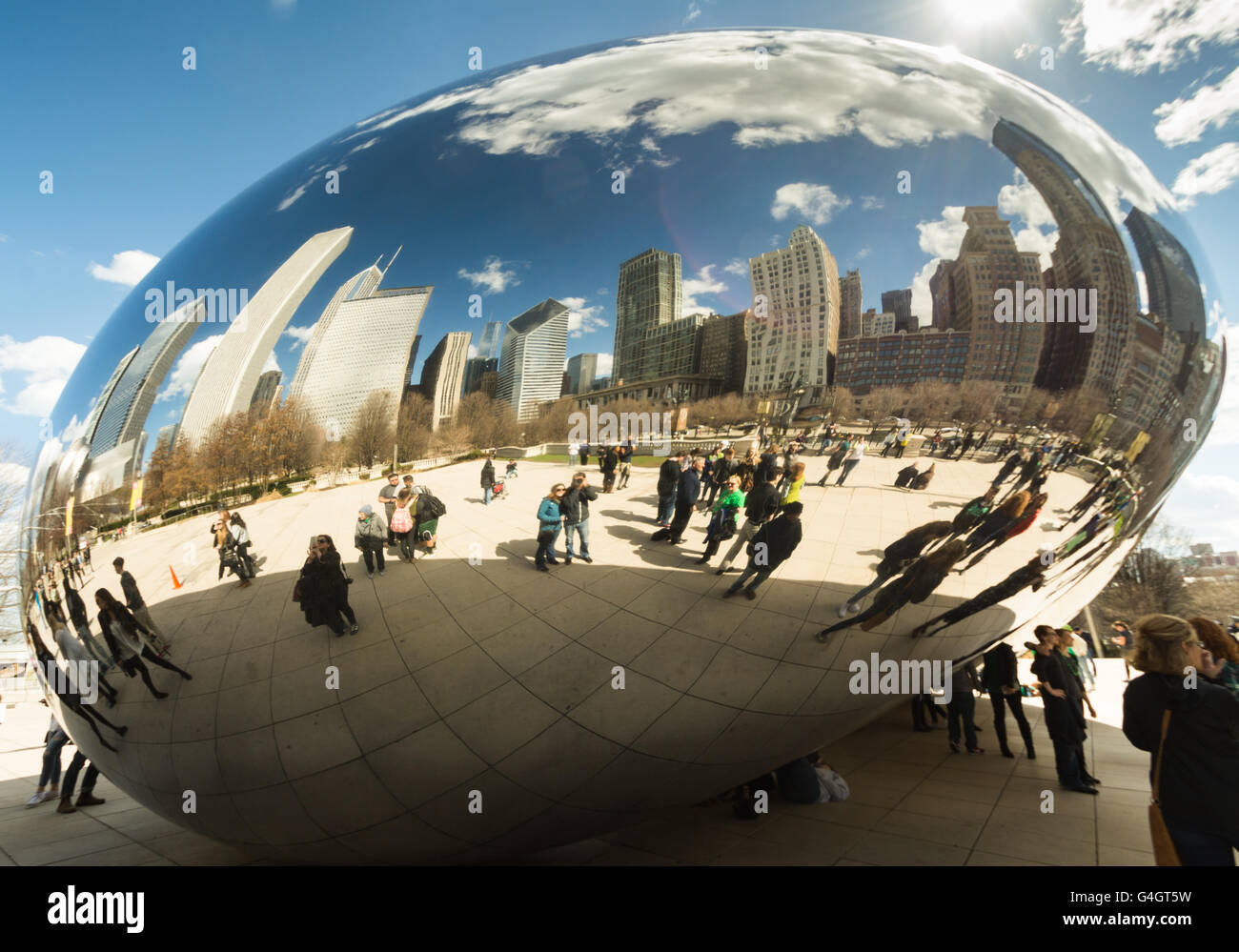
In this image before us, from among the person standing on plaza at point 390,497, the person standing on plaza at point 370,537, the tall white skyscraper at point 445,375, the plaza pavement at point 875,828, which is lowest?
the plaza pavement at point 875,828

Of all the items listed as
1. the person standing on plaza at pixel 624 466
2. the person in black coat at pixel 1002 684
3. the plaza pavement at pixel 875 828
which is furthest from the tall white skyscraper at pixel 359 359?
the person in black coat at pixel 1002 684

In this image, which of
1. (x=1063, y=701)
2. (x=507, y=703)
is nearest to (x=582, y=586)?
(x=507, y=703)

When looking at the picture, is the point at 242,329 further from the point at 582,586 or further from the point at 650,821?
the point at 650,821

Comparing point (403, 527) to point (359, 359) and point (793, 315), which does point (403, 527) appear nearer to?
point (359, 359)

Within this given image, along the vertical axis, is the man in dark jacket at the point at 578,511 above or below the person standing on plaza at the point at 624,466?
below

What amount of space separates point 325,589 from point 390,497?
423 millimetres

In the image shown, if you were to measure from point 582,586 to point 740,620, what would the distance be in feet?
2.11

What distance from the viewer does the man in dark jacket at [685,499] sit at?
6.68ft

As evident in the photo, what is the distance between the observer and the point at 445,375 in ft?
6.45

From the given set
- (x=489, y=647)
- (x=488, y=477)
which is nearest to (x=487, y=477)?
(x=488, y=477)

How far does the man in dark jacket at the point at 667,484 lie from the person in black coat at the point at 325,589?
1.22 metres

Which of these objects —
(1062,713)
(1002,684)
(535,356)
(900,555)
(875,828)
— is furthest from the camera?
(1002,684)

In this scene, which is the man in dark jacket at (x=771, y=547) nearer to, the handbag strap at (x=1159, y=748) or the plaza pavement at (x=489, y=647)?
the plaza pavement at (x=489, y=647)

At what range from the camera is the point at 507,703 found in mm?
2051
